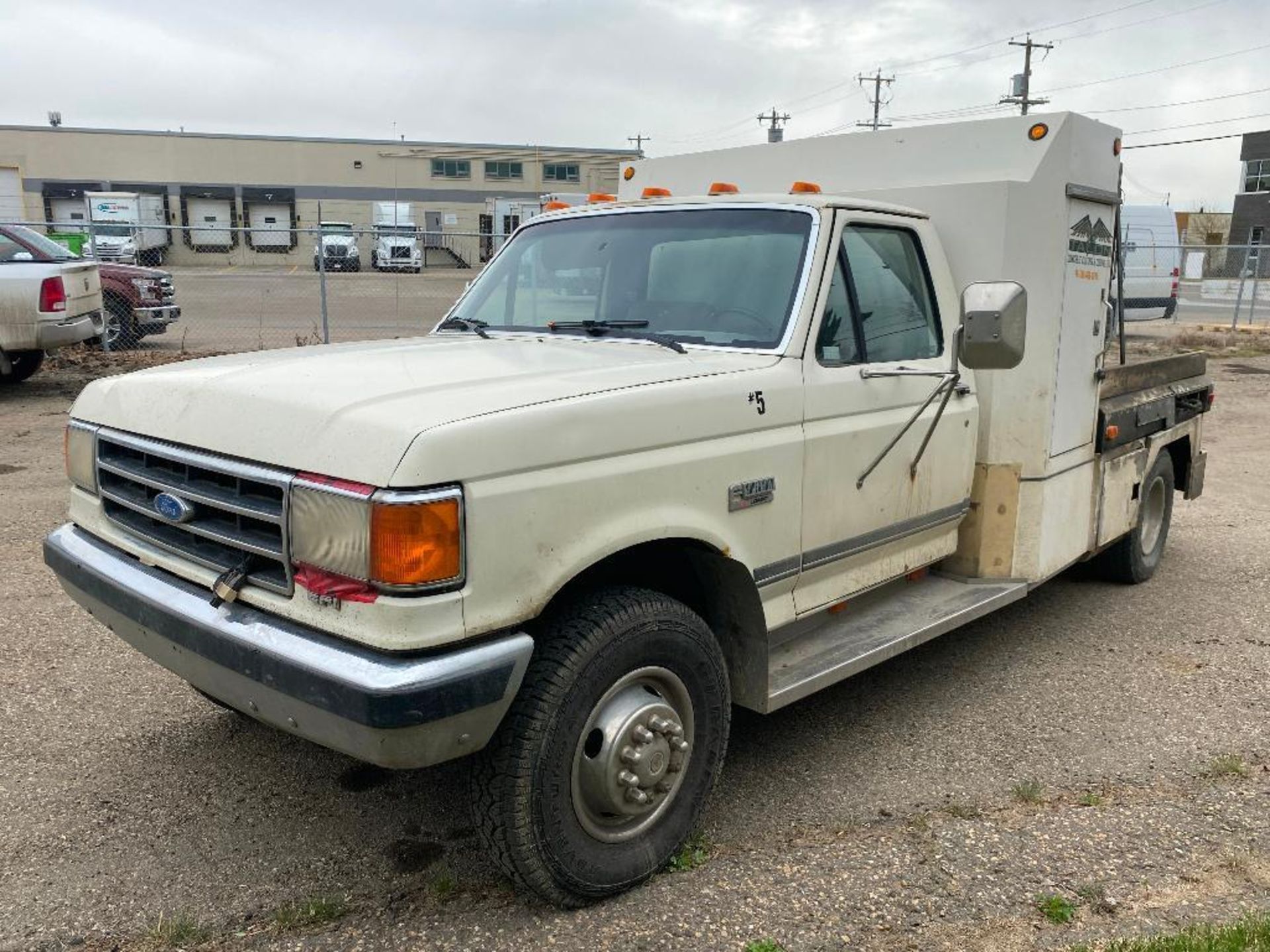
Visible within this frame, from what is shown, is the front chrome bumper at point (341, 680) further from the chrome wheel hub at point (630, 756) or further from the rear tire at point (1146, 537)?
the rear tire at point (1146, 537)

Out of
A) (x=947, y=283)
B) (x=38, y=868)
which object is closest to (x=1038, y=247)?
(x=947, y=283)

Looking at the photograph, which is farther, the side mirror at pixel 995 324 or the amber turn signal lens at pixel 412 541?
the side mirror at pixel 995 324

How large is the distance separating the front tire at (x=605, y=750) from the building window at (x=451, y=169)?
5269 centimetres

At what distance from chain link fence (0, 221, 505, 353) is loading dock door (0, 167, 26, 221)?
34.7 feet

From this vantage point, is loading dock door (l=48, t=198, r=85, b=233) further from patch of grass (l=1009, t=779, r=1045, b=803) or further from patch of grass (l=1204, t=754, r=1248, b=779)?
patch of grass (l=1204, t=754, r=1248, b=779)

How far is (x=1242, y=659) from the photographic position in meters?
4.96

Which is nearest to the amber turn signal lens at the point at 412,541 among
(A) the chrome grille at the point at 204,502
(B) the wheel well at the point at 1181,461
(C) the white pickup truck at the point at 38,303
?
(A) the chrome grille at the point at 204,502

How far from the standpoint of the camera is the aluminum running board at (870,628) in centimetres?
356

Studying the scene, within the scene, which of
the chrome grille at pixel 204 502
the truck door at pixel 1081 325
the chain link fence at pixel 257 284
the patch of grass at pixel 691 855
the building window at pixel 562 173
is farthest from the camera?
the building window at pixel 562 173

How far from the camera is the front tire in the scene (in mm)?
2719

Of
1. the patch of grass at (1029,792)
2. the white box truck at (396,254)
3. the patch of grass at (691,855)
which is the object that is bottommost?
the patch of grass at (1029,792)

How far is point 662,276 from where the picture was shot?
3.94m

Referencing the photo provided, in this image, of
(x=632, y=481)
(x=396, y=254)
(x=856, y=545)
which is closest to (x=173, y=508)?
(x=632, y=481)

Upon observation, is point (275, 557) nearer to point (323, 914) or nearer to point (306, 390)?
point (306, 390)
